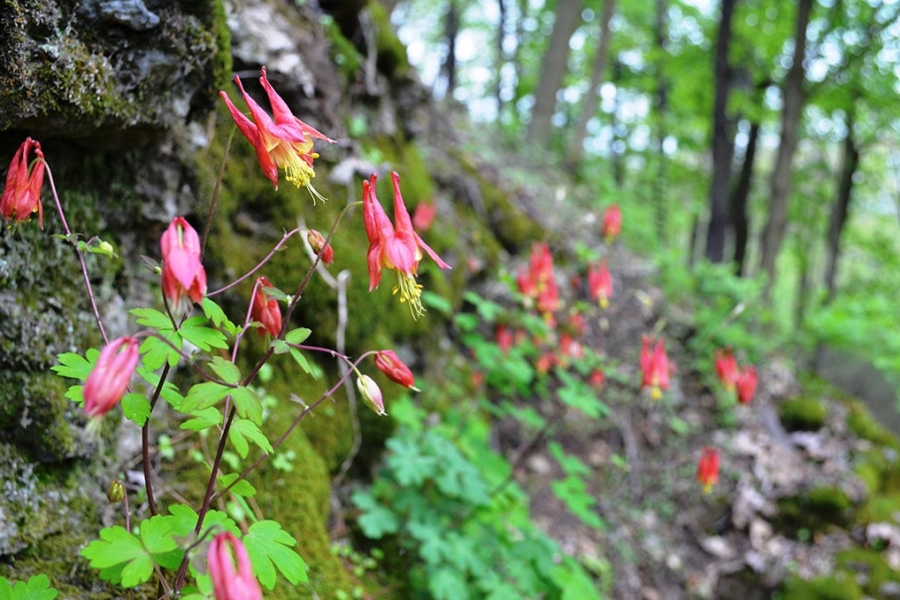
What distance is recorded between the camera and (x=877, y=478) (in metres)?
6.32

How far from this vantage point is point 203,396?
1.21 metres

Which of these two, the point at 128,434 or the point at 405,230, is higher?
the point at 405,230

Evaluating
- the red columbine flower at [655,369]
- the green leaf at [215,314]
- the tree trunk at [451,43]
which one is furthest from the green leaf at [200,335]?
the tree trunk at [451,43]

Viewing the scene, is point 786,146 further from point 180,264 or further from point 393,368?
point 180,264

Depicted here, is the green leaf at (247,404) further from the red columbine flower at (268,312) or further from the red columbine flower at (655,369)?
the red columbine flower at (655,369)

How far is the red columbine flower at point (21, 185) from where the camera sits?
140cm

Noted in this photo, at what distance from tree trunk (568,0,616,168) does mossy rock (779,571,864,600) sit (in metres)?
8.41

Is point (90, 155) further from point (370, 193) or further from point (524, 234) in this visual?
point (524, 234)

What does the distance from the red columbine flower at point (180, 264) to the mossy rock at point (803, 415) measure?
7114 mm

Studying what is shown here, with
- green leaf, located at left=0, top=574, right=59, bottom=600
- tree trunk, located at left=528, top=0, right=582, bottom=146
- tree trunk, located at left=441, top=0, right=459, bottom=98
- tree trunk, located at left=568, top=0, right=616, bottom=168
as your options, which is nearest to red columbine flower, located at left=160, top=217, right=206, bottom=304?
green leaf, located at left=0, top=574, right=59, bottom=600

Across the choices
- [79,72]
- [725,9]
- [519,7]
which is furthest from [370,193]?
[519,7]

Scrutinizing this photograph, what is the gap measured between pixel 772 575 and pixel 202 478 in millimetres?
4935

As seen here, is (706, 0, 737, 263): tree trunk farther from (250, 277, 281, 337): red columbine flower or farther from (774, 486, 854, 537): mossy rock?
(250, 277, 281, 337): red columbine flower

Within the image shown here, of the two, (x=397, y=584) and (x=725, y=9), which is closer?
(x=397, y=584)
